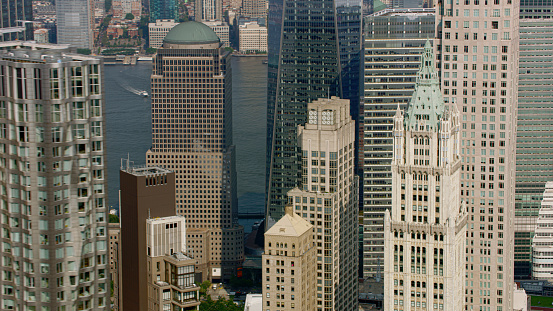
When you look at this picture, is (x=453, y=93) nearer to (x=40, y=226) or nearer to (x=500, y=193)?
(x=500, y=193)

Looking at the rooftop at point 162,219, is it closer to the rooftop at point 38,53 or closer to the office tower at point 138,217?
the office tower at point 138,217

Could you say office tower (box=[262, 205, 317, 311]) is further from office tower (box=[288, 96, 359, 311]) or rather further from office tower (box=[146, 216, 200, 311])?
office tower (box=[146, 216, 200, 311])

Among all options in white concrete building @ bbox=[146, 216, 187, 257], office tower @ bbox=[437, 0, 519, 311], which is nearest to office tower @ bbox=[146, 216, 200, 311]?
white concrete building @ bbox=[146, 216, 187, 257]

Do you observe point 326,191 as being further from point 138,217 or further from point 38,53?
point 38,53

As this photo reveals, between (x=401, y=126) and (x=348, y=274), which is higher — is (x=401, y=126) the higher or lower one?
the higher one

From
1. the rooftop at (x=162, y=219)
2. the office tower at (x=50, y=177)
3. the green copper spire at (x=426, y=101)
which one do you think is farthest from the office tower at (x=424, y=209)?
the office tower at (x=50, y=177)

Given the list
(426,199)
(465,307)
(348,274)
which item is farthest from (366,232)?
(426,199)
